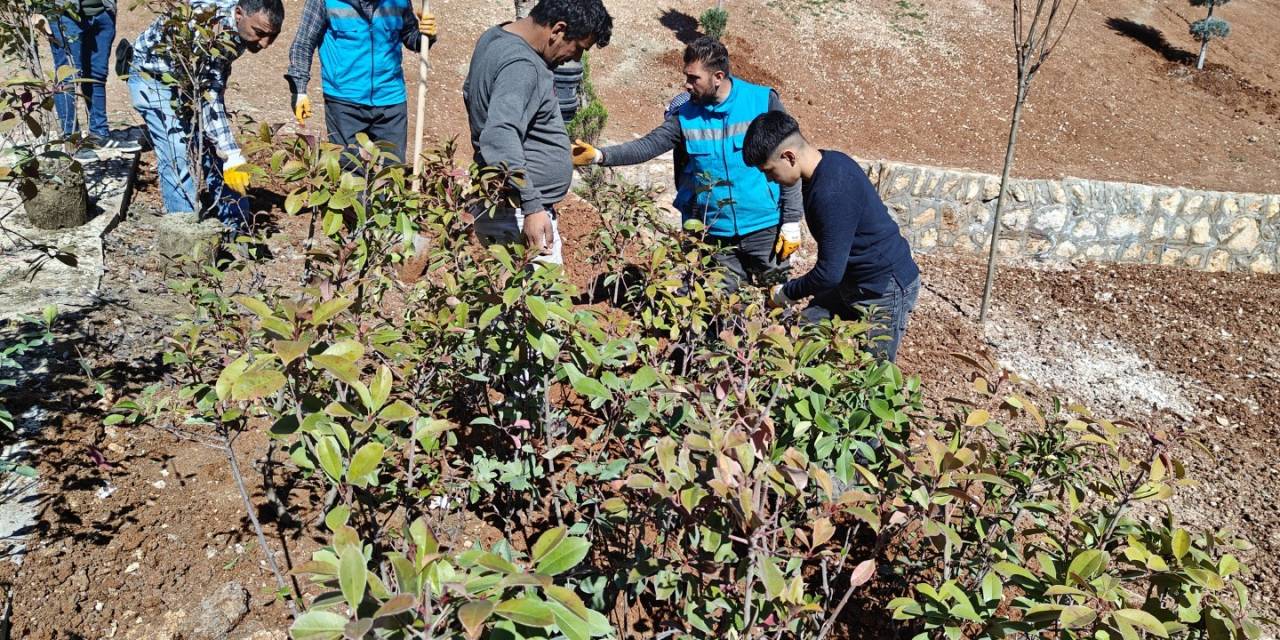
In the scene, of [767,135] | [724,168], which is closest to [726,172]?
[724,168]

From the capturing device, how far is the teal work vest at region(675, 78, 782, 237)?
11.1ft

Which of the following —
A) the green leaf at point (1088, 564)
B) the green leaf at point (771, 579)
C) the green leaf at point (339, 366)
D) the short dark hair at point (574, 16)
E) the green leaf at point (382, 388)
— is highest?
the short dark hair at point (574, 16)

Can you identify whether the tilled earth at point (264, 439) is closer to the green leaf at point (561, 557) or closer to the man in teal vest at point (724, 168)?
the man in teal vest at point (724, 168)

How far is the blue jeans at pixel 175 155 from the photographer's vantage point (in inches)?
145

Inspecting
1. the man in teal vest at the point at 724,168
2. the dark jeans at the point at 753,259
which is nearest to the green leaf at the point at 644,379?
the man in teal vest at the point at 724,168

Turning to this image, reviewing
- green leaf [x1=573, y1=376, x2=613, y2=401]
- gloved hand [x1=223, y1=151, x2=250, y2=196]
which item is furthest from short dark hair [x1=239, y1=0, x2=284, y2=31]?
green leaf [x1=573, y1=376, x2=613, y2=401]

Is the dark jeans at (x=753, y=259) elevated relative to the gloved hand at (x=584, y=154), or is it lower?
lower

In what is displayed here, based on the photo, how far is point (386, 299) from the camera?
3.69 m

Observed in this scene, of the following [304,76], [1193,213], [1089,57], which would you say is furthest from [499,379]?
[1089,57]

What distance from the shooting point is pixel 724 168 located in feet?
11.3

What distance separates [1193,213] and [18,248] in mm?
7268

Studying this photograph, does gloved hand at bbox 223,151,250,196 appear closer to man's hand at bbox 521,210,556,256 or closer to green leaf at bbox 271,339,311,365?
man's hand at bbox 521,210,556,256

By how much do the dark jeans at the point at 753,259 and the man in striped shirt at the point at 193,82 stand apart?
2.07 m

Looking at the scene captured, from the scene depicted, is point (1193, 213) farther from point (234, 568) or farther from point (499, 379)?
point (234, 568)
